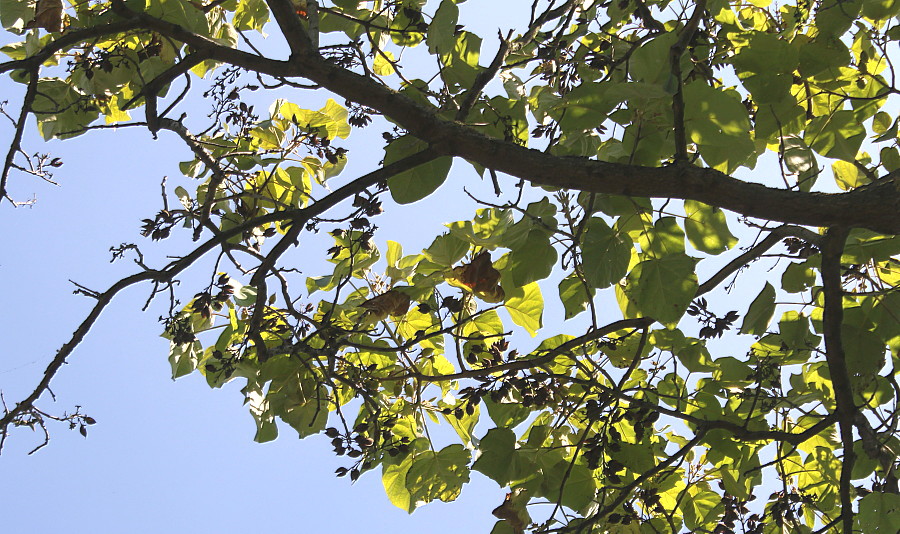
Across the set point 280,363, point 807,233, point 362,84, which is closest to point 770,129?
point 807,233

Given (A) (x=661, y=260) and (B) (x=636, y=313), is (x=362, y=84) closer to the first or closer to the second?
(A) (x=661, y=260)

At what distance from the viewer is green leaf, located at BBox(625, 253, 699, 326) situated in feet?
4.84

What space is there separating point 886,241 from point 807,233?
0.17 meters

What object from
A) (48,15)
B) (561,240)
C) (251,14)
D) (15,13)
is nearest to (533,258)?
(561,240)

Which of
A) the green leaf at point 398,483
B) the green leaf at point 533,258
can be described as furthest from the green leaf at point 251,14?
the green leaf at point 398,483

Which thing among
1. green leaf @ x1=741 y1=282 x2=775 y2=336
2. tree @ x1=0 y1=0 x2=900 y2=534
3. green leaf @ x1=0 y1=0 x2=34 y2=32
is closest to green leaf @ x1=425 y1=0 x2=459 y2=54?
tree @ x1=0 y1=0 x2=900 y2=534

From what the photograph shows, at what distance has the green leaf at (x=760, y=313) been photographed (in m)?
1.67

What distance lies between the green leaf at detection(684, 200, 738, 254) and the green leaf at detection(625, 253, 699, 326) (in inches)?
9.3

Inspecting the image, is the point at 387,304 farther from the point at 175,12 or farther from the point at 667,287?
the point at 175,12

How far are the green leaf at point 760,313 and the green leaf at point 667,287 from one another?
0.31 meters

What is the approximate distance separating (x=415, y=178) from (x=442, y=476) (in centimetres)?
87

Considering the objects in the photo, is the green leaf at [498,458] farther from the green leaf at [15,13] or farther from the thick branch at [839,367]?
the green leaf at [15,13]

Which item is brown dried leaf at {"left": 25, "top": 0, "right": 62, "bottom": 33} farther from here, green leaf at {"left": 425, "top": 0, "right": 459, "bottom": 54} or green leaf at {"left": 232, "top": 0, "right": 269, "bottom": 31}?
green leaf at {"left": 425, "top": 0, "right": 459, "bottom": 54}

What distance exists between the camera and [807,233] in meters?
1.66
